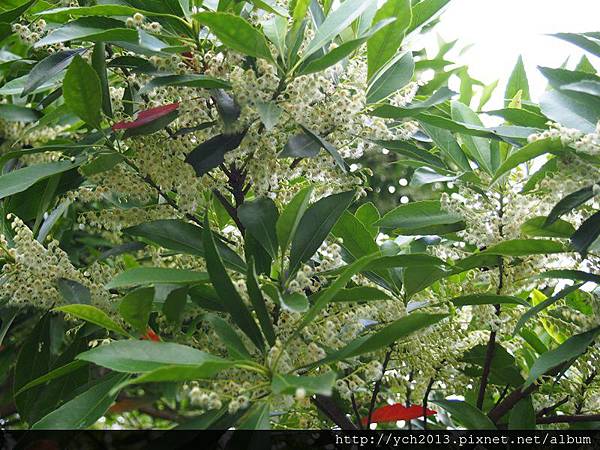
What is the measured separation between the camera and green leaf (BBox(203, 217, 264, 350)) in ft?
3.96

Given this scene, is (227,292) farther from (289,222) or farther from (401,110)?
(401,110)

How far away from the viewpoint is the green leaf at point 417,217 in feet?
5.02

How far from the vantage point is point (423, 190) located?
2.32m

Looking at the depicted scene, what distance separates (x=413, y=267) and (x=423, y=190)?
94cm

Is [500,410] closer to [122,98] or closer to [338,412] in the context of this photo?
[338,412]

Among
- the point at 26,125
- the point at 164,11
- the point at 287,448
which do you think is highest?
the point at 164,11

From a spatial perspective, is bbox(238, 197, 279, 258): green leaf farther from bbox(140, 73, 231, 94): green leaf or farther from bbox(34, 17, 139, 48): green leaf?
bbox(34, 17, 139, 48): green leaf

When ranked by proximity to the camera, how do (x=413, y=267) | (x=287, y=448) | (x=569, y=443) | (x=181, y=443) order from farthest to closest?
(x=287, y=448), (x=569, y=443), (x=413, y=267), (x=181, y=443)

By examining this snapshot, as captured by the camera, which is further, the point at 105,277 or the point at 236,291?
the point at 105,277

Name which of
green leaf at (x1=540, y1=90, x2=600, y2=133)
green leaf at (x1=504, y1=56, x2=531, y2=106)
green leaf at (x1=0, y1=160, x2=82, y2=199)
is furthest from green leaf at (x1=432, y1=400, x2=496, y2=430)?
green leaf at (x1=0, y1=160, x2=82, y2=199)

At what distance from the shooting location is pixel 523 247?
1373 millimetres

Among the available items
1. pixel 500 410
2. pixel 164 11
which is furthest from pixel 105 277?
pixel 500 410

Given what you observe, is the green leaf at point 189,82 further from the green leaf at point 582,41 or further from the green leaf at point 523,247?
the green leaf at point 582,41

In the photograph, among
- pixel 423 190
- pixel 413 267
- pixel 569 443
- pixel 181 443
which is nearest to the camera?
pixel 181 443
